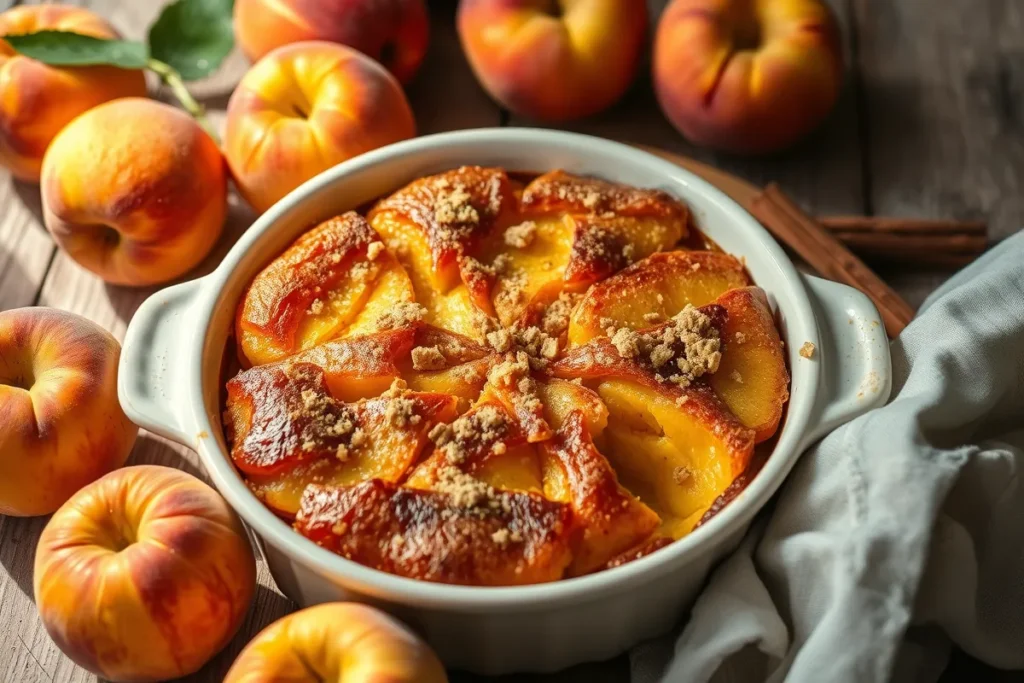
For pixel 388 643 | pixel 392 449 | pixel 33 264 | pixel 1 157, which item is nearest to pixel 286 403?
pixel 392 449

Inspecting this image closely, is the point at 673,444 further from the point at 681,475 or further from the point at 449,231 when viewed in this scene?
the point at 449,231

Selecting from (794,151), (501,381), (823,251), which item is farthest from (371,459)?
(794,151)

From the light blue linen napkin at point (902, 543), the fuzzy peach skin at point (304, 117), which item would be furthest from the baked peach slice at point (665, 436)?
the fuzzy peach skin at point (304, 117)

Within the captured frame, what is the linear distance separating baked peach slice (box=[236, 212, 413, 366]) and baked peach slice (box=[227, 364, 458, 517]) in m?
0.10

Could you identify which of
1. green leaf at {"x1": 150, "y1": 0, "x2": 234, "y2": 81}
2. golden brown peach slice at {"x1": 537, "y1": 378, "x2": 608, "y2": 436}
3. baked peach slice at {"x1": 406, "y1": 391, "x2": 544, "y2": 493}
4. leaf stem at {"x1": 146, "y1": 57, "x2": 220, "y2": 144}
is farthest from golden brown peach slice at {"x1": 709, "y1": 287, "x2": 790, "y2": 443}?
green leaf at {"x1": 150, "y1": 0, "x2": 234, "y2": 81}

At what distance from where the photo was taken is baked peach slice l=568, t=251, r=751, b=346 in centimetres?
142

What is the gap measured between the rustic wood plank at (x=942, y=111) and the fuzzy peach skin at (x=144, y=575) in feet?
3.87

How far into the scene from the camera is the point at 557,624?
1.26 metres

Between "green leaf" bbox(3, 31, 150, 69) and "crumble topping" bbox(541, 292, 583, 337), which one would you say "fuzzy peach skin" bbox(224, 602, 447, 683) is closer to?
"crumble topping" bbox(541, 292, 583, 337)

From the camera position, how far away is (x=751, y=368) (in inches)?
54.9

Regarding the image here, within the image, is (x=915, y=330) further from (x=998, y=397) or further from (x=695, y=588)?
(x=695, y=588)

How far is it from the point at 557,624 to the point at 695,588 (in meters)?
0.20

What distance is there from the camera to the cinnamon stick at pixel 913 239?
180 cm

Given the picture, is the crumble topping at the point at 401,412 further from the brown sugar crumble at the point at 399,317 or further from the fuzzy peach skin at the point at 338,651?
the fuzzy peach skin at the point at 338,651
